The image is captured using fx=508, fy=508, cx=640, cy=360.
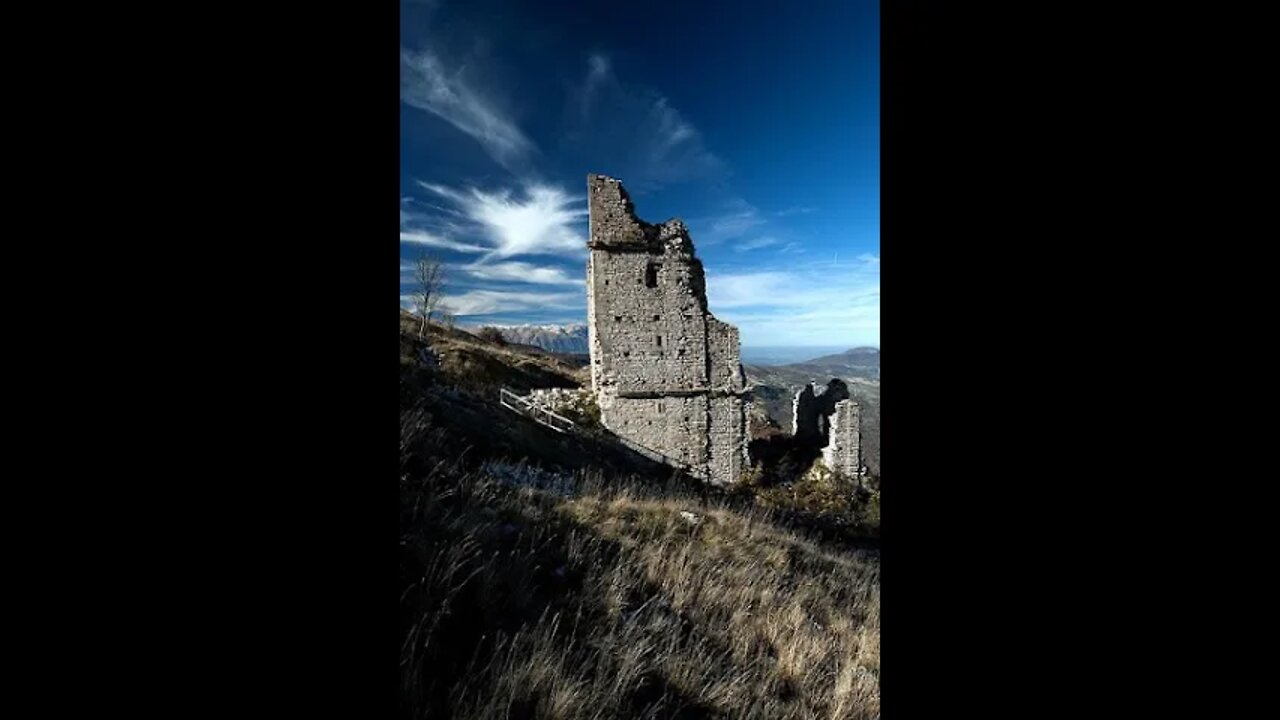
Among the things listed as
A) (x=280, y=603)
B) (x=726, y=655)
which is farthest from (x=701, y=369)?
(x=280, y=603)

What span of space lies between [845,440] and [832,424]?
79 cm

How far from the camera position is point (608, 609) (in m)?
3.19

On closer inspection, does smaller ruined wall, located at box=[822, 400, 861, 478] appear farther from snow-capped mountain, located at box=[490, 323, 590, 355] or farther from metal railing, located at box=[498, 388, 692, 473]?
snow-capped mountain, located at box=[490, 323, 590, 355]

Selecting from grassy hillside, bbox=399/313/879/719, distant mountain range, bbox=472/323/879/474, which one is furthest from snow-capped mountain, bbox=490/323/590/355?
grassy hillside, bbox=399/313/879/719

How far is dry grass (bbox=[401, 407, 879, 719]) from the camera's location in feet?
7.66

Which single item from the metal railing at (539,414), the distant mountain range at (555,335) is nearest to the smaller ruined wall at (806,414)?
the metal railing at (539,414)

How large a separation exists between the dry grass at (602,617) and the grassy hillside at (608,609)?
1 cm

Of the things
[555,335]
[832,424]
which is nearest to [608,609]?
[832,424]

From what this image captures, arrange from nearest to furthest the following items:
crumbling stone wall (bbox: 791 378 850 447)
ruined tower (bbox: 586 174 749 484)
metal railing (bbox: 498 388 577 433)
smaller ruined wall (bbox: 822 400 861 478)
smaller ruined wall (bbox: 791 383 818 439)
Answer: metal railing (bbox: 498 388 577 433), ruined tower (bbox: 586 174 749 484), smaller ruined wall (bbox: 822 400 861 478), crumbling stone wall (bbox: 791 378 850 447), smaller ruined wall (bbox: 791 383 818 439)

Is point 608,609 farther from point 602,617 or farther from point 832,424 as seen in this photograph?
point 832,424

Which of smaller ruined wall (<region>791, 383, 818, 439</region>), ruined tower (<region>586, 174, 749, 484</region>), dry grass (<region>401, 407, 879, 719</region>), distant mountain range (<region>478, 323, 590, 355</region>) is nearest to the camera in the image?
dry grass (<region>401, 407, 879, 719</region>)

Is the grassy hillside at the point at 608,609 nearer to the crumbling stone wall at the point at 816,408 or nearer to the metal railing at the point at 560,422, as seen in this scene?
the metal railing at the point at 560,422

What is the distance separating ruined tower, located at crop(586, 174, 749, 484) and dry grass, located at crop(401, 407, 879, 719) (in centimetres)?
1085
